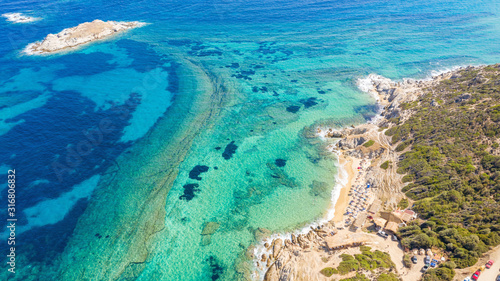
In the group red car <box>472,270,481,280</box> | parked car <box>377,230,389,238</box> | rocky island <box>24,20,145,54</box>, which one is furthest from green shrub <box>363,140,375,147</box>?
rocky island <box>24,20,145,54</box>

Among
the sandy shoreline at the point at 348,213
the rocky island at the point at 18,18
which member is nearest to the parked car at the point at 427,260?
the sandy shoreline at the point at 348,213

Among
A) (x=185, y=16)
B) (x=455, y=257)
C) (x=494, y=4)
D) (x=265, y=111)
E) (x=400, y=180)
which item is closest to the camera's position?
(x=455, y=257)

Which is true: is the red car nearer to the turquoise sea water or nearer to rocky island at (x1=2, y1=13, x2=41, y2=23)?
the turquoise sea water

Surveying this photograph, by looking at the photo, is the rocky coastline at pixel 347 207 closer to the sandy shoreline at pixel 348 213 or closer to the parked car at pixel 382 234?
the sandy shoreline at pixel 348 213

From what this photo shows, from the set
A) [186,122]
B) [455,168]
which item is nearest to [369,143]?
[455,168]

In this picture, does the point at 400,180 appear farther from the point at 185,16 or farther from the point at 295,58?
the point at 185,16

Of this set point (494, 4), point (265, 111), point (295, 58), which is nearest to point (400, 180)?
point (265, 111)
